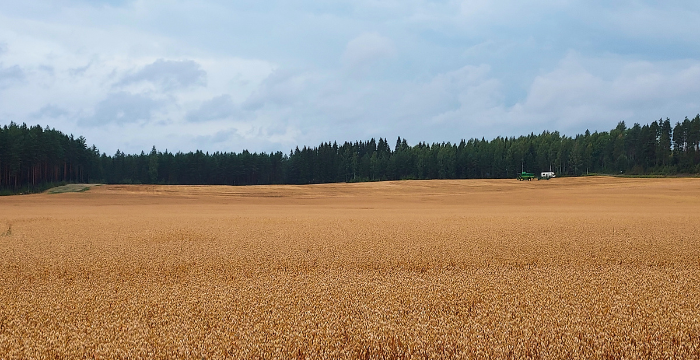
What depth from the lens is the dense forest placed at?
307 ft

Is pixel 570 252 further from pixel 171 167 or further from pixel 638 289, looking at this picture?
pixel 171 167

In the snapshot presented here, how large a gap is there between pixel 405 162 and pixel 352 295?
361 ft

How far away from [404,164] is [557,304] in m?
110

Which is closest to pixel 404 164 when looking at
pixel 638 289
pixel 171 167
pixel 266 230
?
pixel 171 167

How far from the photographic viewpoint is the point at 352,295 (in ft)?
25.0

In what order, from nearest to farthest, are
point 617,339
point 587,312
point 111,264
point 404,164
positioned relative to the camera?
1. point 617,339
2. point 587,312
3. point 111,264
4. point 404,164

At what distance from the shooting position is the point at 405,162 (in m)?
116

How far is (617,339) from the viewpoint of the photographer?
5.55 m

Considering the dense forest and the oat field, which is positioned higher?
the dense forest

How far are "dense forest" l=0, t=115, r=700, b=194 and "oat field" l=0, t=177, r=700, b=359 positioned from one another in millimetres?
77607

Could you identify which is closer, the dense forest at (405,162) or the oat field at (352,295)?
the oat field at (352,295)

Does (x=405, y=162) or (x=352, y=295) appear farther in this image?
(x=405, y=162)

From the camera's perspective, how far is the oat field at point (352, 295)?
5.44 m

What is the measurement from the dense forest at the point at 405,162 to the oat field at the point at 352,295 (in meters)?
77.6
